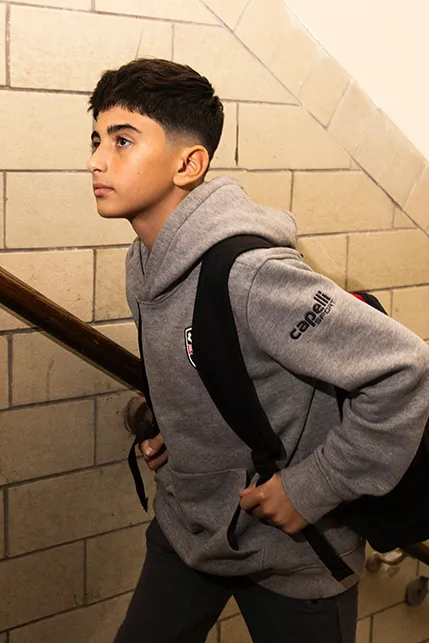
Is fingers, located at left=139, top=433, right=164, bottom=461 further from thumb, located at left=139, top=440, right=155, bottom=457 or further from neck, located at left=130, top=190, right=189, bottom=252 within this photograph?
neck, located at left=130, top=190, right=189, bottom=252

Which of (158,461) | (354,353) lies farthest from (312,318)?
(158,461)

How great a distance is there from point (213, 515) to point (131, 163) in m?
0.66

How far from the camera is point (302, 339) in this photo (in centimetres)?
132

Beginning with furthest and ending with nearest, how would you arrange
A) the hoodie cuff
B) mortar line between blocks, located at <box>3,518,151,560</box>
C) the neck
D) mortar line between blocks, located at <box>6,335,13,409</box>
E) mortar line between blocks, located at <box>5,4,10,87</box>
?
mortar line between blocks, located at <box>3,518,151,560</box>
mortar line between blocks, located at <box>6,335,13,409</box>
mortar line between blocks, located at <box>5,4,10,87</box>
the neck
the hoodie cuff

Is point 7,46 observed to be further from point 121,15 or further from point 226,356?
point 226,356

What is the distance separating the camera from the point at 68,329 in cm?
189

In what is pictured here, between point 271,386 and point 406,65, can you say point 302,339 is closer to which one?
point 271,386

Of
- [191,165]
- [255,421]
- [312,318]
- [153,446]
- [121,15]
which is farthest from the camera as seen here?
[121,15]

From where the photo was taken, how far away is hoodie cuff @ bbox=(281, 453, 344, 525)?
1.44 meters

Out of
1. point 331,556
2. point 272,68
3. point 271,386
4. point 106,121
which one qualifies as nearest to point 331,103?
point 272,68

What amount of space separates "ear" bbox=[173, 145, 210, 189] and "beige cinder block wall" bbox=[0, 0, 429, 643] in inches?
19.4

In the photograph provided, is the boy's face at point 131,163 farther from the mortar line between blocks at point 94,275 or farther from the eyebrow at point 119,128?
the mortar line between blocks at point 94,275

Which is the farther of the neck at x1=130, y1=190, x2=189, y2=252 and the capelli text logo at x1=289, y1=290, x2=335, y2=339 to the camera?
the neck at x1=130, y1=190, x2=189, y2=252

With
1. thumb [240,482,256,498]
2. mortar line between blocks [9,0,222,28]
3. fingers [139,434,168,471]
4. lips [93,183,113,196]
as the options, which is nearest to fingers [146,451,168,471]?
fingers [139,434,168,471]
